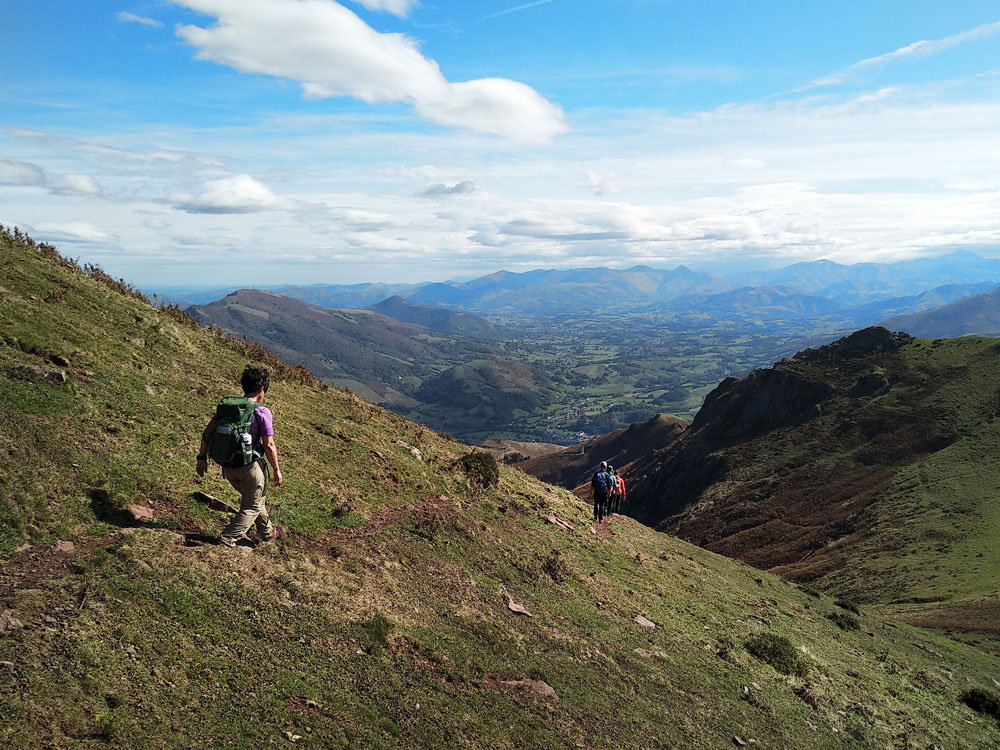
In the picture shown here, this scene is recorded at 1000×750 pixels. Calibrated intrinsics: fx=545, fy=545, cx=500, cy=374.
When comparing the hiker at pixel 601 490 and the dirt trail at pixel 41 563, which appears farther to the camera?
the hiker at pixel 601 490

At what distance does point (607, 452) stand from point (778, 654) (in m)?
136

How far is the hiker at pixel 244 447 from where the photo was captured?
1015 centimetres

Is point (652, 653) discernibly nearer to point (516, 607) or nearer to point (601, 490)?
point (516, 607)

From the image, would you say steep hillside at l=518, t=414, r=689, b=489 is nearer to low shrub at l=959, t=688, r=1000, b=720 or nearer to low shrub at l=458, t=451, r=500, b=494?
low shrub at l=959, t=688, r=1000, b=720

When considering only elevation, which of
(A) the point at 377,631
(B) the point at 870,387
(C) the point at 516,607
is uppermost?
(A) the point at 377,631

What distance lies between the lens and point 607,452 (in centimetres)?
15200

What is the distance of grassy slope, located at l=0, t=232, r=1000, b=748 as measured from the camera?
25.5ft

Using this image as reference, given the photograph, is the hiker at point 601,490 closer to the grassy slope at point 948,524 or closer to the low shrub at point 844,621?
the low shrub at point 844,621

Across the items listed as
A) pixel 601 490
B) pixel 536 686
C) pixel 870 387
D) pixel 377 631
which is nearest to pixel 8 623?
pixel 377 631

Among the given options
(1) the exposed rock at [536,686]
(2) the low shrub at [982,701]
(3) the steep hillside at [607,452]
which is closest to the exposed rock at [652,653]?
(1) the exposed rock at [536,686]

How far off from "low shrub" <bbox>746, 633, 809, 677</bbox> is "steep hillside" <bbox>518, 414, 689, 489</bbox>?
4462 inches

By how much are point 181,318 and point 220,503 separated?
1814cm

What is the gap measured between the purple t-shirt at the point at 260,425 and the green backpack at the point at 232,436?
17cm

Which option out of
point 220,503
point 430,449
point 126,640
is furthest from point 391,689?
point 430,449
